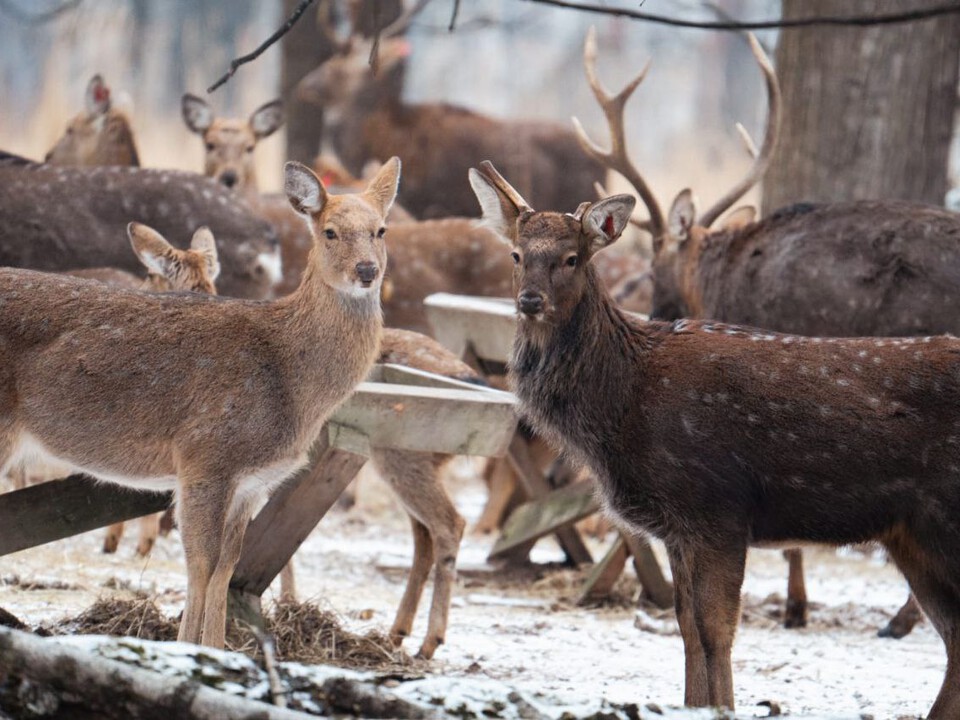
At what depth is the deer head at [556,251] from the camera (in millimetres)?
5246

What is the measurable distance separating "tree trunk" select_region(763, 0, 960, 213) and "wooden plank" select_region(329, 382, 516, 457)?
5.13m

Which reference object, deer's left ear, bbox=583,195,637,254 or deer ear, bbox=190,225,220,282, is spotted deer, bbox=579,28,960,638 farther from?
deer ear, bbox=190,225,220,282

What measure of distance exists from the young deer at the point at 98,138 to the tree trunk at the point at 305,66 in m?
4.34

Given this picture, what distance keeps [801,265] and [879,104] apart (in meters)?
2.27

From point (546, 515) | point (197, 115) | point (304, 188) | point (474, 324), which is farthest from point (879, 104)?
point (304, 188)

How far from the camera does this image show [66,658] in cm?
337

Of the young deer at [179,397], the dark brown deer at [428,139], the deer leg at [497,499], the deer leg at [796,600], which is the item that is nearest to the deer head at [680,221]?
the deer leg at [497,499]

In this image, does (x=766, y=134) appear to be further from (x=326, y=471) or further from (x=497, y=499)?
(x=326, y=471)

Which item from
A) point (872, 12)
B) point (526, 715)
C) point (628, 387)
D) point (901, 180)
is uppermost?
point (872, 12)

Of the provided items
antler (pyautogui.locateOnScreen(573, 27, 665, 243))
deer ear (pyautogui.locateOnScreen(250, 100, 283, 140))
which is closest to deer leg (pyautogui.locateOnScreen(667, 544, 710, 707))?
antler (pyautogui.locateOnScreen(573, 27, 665, 243))

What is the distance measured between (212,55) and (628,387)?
1878cm

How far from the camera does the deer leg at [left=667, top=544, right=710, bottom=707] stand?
5.09m

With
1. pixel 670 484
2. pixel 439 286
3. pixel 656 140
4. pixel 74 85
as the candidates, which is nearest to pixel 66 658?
pixel 670 484

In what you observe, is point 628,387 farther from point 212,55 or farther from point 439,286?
point 212,55
